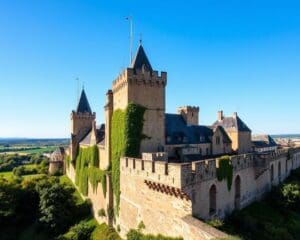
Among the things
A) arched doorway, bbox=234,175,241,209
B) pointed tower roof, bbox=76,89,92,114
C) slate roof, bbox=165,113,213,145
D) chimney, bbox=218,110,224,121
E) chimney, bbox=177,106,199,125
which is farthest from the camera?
pointed tower roof, bbox=76,89,92,114

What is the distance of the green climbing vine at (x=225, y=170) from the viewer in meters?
19.0

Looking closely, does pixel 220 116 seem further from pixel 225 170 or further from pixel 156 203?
pixel 156 203

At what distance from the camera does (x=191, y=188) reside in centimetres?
1533

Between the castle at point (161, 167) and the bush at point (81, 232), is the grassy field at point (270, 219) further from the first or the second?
the bush at point (81, 232)

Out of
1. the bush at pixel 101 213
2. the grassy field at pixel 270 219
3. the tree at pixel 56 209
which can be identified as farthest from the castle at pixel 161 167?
the tree at pixel 56 209

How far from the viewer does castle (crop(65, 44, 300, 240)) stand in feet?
50.9

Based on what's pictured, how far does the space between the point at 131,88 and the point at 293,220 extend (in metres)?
20.7

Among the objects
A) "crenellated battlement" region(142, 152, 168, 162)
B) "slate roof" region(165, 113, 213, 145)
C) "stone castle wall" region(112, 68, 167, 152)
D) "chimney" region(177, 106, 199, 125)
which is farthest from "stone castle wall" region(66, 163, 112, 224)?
"chimney" region(177, 106, 199, 125)

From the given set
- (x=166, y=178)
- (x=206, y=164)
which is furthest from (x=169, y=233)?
(x=206, y=164)

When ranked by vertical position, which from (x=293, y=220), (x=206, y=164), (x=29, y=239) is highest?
(x=206, y=164)

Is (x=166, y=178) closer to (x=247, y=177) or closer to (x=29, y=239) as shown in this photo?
(x=247, y=177)

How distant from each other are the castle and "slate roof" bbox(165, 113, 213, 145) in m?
0.15

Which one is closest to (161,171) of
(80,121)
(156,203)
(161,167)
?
(161,167)

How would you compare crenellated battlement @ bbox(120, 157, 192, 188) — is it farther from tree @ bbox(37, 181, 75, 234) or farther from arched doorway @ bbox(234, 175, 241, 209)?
tree @ bbox(37, 181, 75, 234)
